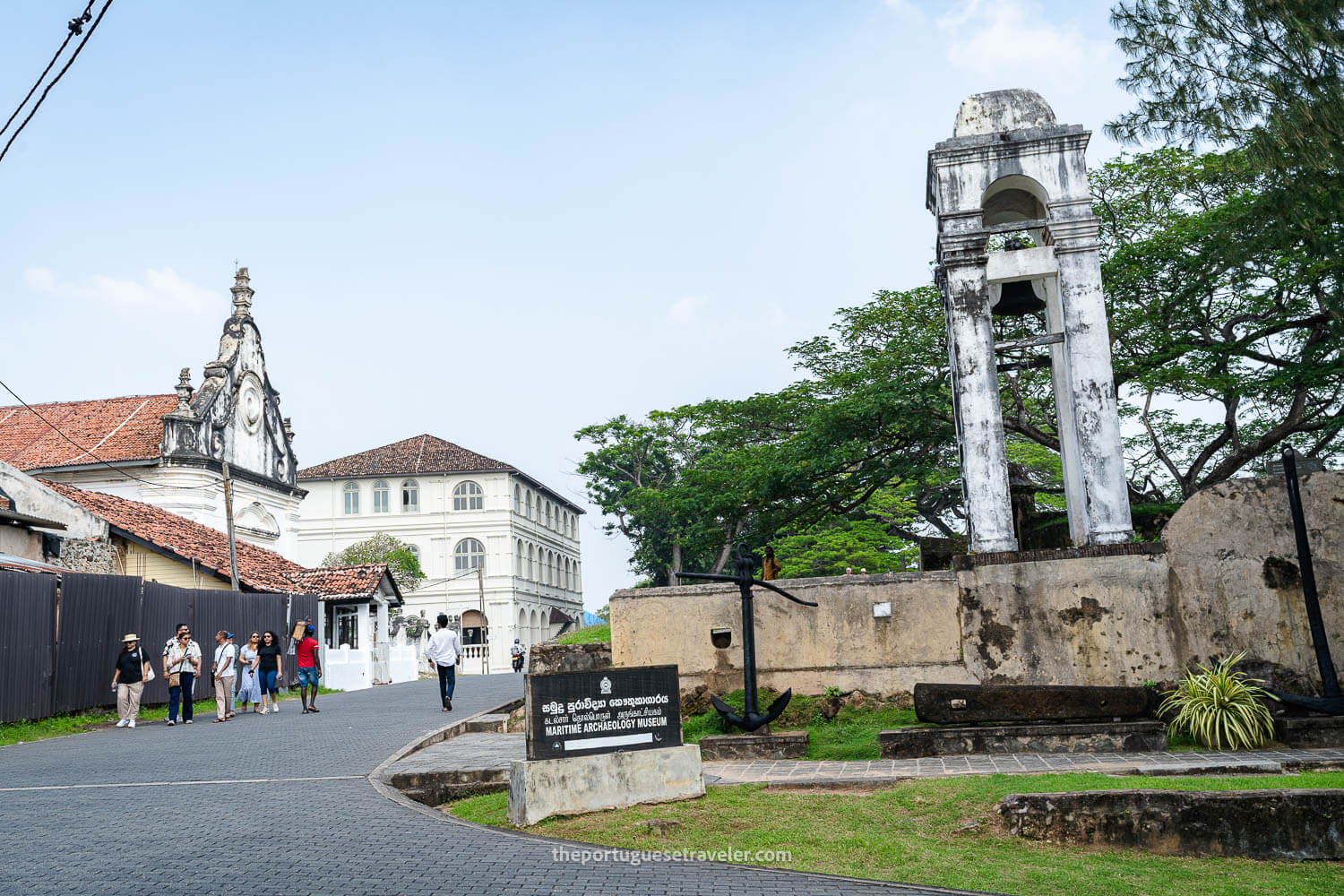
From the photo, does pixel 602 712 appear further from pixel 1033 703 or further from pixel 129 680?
pixel 129 680

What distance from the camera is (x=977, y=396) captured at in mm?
11805

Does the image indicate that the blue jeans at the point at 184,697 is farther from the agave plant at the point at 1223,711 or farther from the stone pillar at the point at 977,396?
the agave plant at the point at 1223,711

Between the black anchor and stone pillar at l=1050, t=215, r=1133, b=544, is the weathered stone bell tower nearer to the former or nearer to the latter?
stone pillar at l=1050, t=215, r=1133, b=544

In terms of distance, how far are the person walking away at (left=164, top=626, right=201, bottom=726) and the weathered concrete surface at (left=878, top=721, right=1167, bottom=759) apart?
12732 mm

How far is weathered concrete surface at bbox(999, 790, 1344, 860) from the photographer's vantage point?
6.20 m

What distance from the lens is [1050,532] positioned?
46.4 feet

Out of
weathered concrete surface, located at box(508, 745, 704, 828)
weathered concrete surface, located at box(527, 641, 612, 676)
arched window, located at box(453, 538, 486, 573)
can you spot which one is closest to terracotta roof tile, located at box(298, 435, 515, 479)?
arched window, located at box(453, 538, 486, 573)

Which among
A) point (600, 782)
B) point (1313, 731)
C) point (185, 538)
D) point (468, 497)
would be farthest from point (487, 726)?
point (468, 497)

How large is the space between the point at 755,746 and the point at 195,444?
3115 centimetres

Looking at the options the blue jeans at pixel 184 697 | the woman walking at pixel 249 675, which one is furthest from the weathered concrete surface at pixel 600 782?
the woman walking at pixel 249 675

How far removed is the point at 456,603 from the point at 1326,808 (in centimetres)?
5406

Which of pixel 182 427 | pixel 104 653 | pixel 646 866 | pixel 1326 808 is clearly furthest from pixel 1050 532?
pixel 182 427

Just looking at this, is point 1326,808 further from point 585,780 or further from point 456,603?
point 456,603

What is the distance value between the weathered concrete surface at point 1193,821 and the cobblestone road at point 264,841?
1447mm
